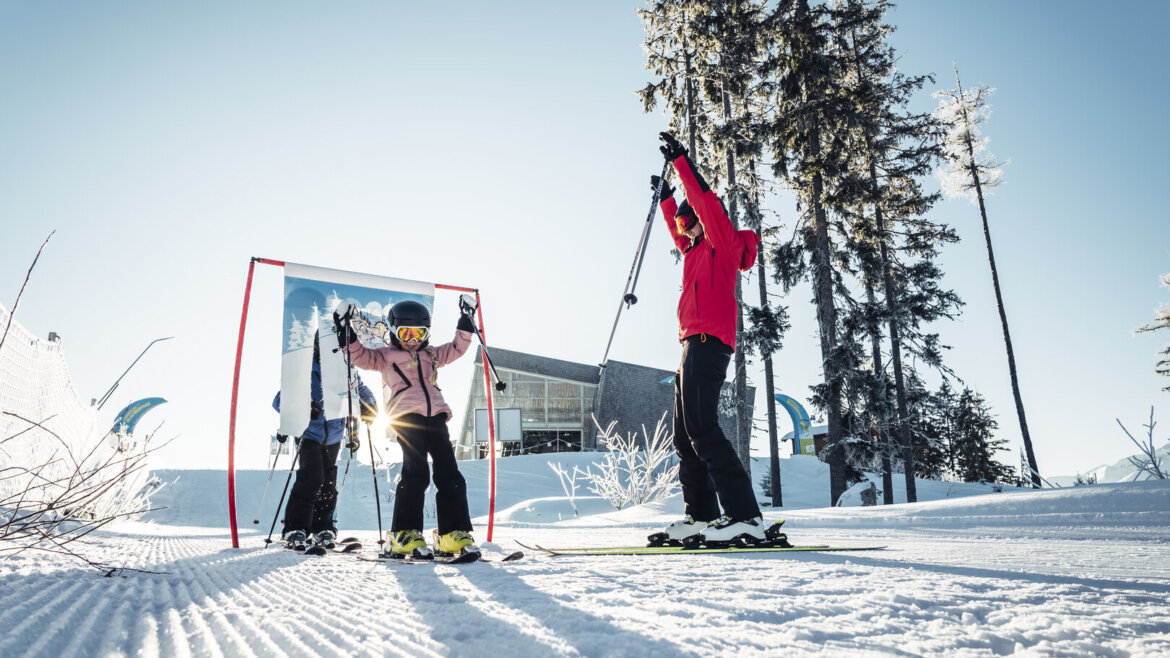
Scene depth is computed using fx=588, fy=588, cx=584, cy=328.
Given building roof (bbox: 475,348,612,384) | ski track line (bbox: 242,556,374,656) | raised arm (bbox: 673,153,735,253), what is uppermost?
building roof (bbox: 475,348,612,384)

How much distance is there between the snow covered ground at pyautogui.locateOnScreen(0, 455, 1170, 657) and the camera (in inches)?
45.9

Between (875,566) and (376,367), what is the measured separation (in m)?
2.81

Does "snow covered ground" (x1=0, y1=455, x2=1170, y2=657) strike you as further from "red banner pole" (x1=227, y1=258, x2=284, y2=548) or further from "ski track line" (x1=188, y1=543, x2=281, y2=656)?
"red banner pole" (x1=227, y1=258, x2=284, y2=548)

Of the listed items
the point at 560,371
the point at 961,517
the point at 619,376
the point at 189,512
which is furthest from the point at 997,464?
the point at 189,512

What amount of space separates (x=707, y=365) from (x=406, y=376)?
1.76m

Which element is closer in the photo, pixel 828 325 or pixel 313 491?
pixel 313 491

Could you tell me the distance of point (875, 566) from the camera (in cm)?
212

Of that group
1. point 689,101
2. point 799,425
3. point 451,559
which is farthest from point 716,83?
point 799,425

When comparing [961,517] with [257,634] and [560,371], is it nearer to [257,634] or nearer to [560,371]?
[257,634]

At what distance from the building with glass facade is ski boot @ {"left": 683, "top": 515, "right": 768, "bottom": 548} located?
22720 mm

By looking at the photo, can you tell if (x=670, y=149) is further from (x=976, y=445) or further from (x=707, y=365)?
(x=976, y=445)

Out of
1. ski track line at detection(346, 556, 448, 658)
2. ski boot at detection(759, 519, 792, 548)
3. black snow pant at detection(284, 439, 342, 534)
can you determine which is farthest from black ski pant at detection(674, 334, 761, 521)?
black snow pant at detection(284, 439, 342, 534)

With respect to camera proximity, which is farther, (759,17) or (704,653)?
(759,17)

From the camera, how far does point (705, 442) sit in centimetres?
314
